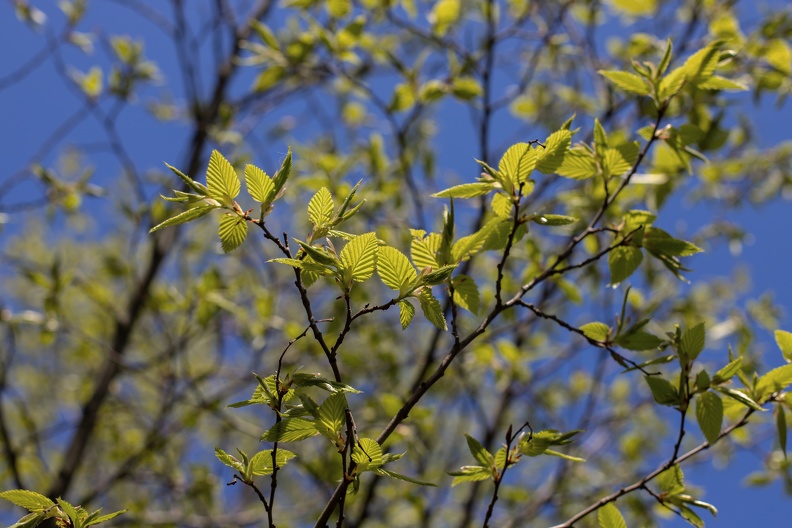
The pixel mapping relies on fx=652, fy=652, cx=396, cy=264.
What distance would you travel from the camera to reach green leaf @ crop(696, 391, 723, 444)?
0.98 m

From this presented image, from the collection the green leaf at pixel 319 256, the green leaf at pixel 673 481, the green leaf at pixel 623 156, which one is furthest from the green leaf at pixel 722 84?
the green leaf at pixel 319 256

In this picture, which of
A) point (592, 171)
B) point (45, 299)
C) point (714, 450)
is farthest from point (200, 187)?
point (714, 450)

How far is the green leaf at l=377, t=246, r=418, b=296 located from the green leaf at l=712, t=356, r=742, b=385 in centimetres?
48

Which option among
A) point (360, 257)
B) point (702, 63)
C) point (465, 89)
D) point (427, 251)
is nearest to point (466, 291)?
point (427, 251)

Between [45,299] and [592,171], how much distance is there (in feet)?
6.79

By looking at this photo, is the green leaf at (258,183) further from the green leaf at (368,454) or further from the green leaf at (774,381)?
the green leaf at (774,381)

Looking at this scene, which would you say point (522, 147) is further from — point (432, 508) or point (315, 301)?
point (315, 301)

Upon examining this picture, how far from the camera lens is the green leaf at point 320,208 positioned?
0.88 metres

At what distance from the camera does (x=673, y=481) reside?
104cm

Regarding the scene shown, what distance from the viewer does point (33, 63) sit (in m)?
2.65

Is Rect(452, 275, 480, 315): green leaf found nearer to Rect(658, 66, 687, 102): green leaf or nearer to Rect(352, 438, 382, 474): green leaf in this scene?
Rect(352, 438, 382, 474): green leaf

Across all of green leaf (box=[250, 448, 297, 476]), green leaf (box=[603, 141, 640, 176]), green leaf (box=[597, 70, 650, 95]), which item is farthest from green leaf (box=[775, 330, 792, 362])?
green leaf (box=[250, 448, 297, 476])

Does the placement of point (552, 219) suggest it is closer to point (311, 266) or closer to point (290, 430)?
point (311, 266)

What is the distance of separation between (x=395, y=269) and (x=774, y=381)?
0.63 meters
